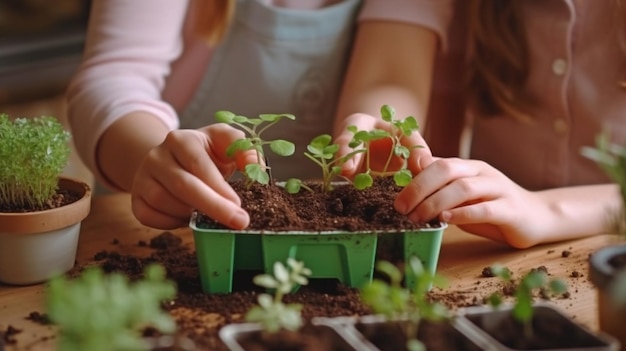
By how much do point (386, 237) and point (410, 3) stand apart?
2.05 feet

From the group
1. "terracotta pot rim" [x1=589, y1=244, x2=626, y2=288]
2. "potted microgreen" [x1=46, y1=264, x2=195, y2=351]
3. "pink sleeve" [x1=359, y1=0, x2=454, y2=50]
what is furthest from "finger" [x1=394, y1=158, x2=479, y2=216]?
"pink sleeve" [x1=359, y1=0, x2=454, y2=50]

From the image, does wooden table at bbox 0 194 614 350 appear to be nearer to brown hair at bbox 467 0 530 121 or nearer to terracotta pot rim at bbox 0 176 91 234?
terracotta pot rim at bbox 0 176 91 234

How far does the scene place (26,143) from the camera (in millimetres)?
975

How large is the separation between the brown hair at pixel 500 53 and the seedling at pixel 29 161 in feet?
2.44

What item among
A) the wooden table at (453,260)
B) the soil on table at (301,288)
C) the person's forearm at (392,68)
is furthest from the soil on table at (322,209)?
the person's forearm at (392,68)

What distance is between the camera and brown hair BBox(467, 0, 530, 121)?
1434mm

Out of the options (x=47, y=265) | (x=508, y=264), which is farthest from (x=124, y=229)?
(x=508, y=264)

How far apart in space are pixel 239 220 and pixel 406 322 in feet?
0.76

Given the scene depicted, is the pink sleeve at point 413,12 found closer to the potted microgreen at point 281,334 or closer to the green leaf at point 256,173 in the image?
the green leaf at point 256,173

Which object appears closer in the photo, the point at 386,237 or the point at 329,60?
the point at 386,237

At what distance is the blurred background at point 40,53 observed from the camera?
6.80 feet

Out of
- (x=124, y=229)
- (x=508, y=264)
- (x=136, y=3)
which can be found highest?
(x=136, y=3)

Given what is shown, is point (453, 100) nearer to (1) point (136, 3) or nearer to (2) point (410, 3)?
(2) point (410, 3)

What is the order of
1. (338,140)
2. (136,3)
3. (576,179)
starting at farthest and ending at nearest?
(576,179) < (136,3) < (338,140)
